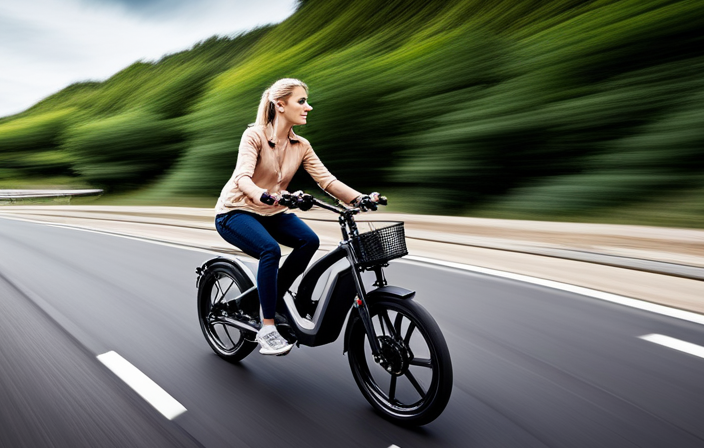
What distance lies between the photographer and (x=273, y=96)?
11.4 ft

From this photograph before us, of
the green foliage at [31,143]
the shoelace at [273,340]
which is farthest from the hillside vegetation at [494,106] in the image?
the green foliage at [31,143]

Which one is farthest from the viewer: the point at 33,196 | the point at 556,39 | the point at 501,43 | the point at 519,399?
the point at 33,196

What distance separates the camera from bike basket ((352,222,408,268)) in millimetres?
2928

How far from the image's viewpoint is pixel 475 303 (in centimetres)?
533

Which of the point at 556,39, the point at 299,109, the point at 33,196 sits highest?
the point at 556,39

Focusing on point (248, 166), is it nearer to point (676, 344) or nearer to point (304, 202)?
point (304, 202)

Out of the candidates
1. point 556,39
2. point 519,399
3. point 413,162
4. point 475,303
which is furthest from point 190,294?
point 556,39

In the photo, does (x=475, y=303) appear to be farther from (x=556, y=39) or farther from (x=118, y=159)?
(x=118, y=159)

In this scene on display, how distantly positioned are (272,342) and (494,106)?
10.4m

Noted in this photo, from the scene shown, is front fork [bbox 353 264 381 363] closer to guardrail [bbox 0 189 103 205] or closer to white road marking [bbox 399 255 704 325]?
white road marking [bbox 399 255 704 325]

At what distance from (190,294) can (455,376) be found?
10.9 feet

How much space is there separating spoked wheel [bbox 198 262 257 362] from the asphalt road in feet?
0.36

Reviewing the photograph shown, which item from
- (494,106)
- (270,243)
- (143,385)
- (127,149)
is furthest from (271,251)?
(127,149)

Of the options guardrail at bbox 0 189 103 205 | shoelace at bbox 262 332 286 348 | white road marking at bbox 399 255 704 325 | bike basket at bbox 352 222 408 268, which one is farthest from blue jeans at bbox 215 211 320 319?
guardrail at bbox 0 189 103 205
